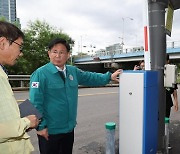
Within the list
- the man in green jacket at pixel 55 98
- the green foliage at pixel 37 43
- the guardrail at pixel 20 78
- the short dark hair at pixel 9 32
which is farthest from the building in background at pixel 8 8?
the short dark hair at pixel 9 32

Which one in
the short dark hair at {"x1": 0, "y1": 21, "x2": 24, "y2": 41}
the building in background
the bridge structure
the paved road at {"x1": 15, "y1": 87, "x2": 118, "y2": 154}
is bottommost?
the paved road at {"x1": 15, "y1": 87, "x2": 118, "y2": 154}

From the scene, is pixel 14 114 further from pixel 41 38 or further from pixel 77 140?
pixel 41 38

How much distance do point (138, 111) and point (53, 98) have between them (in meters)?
1.08

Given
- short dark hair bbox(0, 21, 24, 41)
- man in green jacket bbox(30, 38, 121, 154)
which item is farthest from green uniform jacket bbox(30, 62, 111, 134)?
short dark hair bbox(0, 21, 24, 41)

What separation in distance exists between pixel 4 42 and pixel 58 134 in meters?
1.43

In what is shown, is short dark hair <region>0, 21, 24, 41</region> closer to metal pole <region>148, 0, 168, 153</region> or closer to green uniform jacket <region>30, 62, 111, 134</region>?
green uniform jacket <region>30, 62, 111, 134</region>

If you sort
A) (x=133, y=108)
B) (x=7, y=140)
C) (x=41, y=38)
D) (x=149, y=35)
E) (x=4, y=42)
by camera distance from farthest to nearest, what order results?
(x=41, y=38)
(x=149, y=35)
(x=133, y=108)
(x=4, y=42)
(x=7, y=140)

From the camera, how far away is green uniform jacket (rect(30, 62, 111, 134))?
8.81 feet

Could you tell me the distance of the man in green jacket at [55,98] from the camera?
2.70m

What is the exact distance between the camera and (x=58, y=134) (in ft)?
9.31

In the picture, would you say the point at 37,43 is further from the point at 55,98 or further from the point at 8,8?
the point at 55,98

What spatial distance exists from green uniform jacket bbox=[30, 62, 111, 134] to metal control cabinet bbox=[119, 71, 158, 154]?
0.70 m

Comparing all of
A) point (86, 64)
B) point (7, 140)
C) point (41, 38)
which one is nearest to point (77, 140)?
point (7, 140)

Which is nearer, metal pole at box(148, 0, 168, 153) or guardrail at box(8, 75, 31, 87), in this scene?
metal pole at box(148, 0, 168, 153)
